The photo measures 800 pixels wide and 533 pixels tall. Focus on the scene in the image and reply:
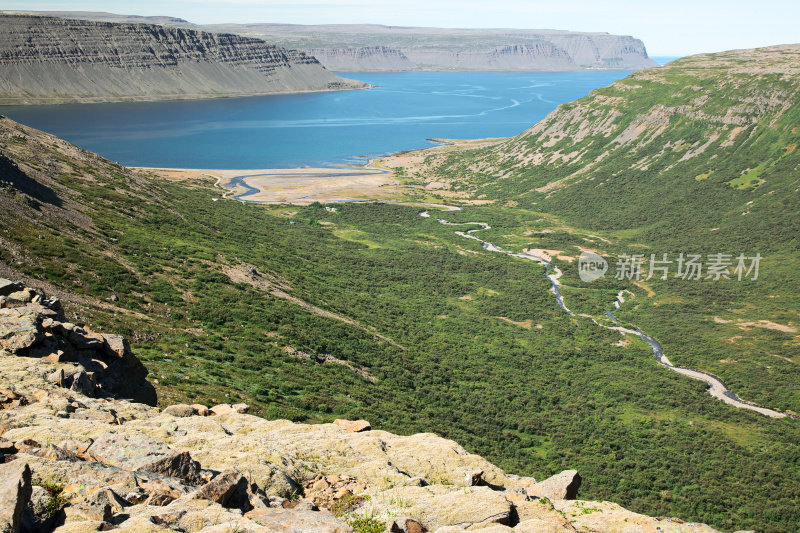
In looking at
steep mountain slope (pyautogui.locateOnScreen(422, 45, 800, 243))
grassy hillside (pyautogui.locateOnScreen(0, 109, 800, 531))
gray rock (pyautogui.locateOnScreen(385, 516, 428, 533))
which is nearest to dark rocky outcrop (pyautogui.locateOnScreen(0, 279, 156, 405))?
grassy hillside (pyautogui.locateOnScreen(0, 109, 800, 531))

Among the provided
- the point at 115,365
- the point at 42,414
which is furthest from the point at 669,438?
the point at 42,414

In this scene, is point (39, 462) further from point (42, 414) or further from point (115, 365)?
point (115, 365)

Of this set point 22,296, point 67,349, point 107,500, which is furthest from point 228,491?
point 22,296

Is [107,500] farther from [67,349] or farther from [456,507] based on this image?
[67,349]

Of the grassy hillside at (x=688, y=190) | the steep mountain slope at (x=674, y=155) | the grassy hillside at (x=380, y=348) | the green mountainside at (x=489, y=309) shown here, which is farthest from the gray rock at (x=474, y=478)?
the steep mountain slope at (x=674, y=155)

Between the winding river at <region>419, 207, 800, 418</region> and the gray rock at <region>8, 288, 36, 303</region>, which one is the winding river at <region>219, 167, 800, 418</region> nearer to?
the winding river at <region>419, 207, 800, 418</region>

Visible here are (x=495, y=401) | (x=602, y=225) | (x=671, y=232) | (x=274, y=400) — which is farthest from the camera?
(x=602, y=225)

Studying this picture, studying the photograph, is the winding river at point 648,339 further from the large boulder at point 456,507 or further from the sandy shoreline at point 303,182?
the large boulder at point 456,507
